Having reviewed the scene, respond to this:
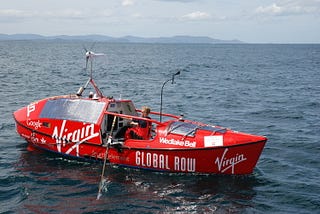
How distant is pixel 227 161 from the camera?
13.7 m

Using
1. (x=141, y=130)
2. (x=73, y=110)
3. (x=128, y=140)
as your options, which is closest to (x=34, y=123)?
(x=73, y=110)

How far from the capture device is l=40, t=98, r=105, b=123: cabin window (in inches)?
607

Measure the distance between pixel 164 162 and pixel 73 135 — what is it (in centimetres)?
389

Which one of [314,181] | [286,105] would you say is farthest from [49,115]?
[286,105]

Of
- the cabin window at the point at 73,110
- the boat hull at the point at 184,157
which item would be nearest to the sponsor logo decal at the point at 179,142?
the boat hull at the point at 184,157

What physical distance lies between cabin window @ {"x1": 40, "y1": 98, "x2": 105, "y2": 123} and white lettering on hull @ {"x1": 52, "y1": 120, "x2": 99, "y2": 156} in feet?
1.05

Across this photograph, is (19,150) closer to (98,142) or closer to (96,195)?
(98,142)

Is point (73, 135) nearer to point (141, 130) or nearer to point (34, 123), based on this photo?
point (34, 123)

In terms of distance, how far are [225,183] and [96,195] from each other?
4419 millimetres

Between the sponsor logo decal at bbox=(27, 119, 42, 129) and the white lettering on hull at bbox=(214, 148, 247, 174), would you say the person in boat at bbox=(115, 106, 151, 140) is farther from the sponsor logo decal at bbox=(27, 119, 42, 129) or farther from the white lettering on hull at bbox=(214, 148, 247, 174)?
the sponsor logo decal at bbox=(27, 119, 42, 129)

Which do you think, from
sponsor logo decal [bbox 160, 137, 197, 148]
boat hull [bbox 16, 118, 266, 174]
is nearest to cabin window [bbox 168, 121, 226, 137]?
sponsor logo decal [bbox 160, 137, 197, 148]

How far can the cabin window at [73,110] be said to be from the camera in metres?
15.4

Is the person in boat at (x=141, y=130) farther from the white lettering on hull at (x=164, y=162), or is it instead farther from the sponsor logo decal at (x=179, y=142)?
the sponsor logo decal at (x=179, y=142)

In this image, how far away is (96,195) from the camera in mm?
13086
